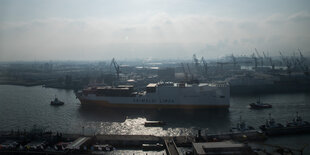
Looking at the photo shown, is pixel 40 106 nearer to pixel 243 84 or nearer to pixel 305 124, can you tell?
pixel 305 124

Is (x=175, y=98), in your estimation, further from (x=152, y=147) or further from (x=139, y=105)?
(x=152, y=147)

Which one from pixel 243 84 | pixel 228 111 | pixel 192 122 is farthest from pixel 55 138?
pixel 243 84

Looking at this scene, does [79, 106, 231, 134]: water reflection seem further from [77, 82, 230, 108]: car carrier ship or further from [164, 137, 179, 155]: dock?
[164, 137, 179, 155]: dock

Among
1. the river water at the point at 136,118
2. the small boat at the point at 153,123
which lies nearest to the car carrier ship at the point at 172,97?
the river water at the point at 136,118

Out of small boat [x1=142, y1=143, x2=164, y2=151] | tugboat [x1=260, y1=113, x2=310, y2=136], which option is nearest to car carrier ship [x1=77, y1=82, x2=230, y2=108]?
tugboat [x1=260, y1=113, x2=310, y2=136]

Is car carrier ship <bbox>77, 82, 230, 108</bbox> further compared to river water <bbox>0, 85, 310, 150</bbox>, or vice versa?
car carrier ship <bbox>77, 82, 230, 108</bbox>

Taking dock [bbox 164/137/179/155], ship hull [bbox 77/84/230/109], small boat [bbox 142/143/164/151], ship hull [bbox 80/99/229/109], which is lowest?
small boat [bbox 142/143/164/151]
